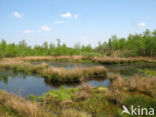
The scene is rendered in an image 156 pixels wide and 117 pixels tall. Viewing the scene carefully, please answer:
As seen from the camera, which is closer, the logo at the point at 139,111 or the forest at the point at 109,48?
the logo at the point at 139,111

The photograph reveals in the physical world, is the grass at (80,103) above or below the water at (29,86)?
above

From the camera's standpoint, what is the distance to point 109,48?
166 feet

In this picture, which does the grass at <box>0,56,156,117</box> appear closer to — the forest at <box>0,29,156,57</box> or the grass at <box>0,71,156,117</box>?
the grass at <box>0,71,156,117</box>

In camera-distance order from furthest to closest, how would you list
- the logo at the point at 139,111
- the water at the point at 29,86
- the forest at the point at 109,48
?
the forest at the point at 109,48 < the water at the point at 29,86 < the logo at the point at 139,111

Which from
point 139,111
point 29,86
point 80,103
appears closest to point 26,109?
point 80,103

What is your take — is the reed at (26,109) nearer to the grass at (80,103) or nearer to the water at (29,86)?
the grass at (80,103)

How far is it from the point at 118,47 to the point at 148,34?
13.8 metres

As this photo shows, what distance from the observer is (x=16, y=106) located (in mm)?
4688

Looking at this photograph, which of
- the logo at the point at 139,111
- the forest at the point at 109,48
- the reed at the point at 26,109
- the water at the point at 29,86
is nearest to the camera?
the reed at the point at 26,109

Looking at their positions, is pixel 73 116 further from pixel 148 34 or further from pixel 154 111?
pixel 148 34

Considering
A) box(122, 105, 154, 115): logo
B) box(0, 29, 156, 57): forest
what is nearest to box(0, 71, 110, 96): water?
box(122, 105, 154, 115): logo

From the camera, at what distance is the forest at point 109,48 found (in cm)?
3828

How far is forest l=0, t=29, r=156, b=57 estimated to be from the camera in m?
38.3

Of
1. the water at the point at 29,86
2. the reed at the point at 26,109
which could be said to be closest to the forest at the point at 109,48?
the water at the point at 29,86
